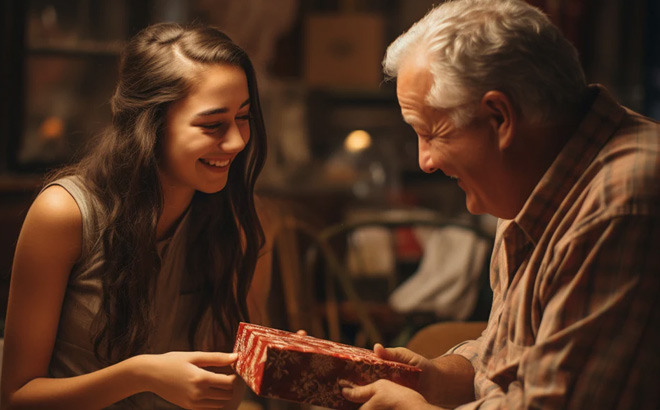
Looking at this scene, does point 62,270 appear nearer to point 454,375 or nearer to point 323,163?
point 454,375

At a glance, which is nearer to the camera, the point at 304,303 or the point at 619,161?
the point at 619,161

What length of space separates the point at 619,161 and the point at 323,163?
2.73 metres

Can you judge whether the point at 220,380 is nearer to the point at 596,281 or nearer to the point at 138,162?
the point at 138,162

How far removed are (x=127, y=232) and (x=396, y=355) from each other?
440mm

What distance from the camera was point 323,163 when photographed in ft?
11.8

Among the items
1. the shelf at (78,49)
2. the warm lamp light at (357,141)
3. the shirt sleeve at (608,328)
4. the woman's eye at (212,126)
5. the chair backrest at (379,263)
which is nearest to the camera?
the shirt sleeve at (608,328)

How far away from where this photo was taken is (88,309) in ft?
3.70

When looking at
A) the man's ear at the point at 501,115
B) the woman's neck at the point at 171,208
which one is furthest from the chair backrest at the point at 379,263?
the man's ear at the point at 501,115

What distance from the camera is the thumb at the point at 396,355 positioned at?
1046mm

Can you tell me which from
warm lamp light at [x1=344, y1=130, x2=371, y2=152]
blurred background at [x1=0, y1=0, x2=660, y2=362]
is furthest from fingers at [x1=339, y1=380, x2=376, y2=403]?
warm lamp light at [x1=344, y1=130, x2=371, y2=152]

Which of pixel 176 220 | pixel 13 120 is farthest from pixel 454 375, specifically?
pixel 13 120

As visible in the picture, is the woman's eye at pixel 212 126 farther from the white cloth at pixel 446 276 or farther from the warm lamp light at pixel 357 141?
the warm lamp light at pixel 357 141

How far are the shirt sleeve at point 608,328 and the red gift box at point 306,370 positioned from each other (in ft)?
0.71

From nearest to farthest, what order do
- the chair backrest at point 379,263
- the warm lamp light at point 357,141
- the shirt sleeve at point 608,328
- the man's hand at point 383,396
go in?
the shirt sleeve at point 608,328 → the man's hand at point 383,396 → the chair backrest at point 379,263 → the warm lamp light at point 357,141
